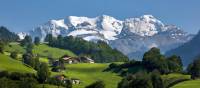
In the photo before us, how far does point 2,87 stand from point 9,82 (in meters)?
11.1

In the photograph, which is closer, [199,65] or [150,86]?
[150,86]

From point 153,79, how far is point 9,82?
133 feet

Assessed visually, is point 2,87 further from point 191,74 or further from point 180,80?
point 191,74

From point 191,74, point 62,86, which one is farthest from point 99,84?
point 191,74

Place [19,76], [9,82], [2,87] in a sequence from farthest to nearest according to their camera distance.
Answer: [19,76] → [9,82] → [2,87]

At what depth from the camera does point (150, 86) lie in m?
159

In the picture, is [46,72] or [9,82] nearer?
[9,82]

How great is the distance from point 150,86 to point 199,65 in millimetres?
42794

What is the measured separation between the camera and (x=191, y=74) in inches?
7746

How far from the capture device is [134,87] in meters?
160

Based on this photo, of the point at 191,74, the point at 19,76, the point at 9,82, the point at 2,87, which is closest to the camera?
the point at 2,87

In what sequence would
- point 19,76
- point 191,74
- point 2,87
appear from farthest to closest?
point 191,74
point 19,76
point 2,87

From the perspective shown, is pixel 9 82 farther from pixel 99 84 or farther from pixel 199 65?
pixel 199 65

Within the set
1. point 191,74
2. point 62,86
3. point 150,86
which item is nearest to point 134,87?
point 150,86
